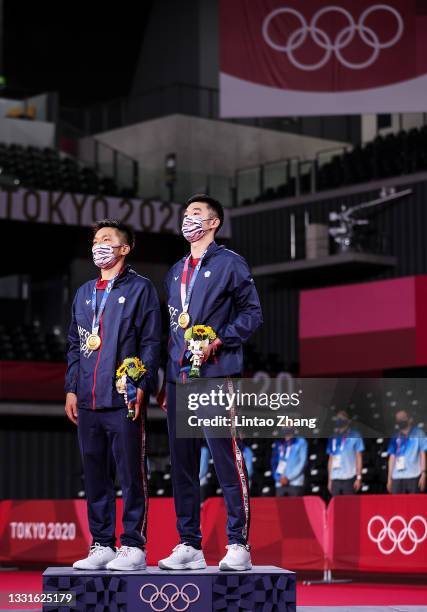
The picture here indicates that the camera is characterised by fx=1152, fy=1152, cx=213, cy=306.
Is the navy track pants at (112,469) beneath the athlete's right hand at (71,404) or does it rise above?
beneath

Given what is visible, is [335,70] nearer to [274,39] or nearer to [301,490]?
[274,39]

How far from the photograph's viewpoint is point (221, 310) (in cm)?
620

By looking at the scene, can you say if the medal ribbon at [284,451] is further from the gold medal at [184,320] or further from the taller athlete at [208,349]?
the gold medal at [184,320]

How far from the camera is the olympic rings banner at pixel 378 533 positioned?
10.3 metres

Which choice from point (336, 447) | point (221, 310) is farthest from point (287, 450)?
point (221, 310)

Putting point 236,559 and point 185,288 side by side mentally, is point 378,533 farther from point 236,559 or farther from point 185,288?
point 185,288

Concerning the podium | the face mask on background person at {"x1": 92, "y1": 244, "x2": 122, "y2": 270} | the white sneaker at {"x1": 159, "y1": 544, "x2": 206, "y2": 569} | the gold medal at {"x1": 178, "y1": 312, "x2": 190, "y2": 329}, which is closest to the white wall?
the face mask on background person at {"x1": 92, "y1": 244, "x2": 122, "y2": 270}

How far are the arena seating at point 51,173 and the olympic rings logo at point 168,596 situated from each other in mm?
16664

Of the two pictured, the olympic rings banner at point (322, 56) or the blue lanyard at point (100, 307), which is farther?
the olympic rings banner at point (322, 56)

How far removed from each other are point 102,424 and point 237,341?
0.86 metres

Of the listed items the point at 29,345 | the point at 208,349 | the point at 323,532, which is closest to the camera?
the point at 208,349

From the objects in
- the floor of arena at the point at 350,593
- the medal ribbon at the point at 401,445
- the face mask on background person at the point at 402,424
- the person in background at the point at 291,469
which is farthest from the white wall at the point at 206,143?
the floor of arena at the point at 350,593

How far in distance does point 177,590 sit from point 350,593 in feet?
13.1

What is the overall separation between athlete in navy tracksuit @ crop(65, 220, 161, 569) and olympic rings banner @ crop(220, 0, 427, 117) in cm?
632
